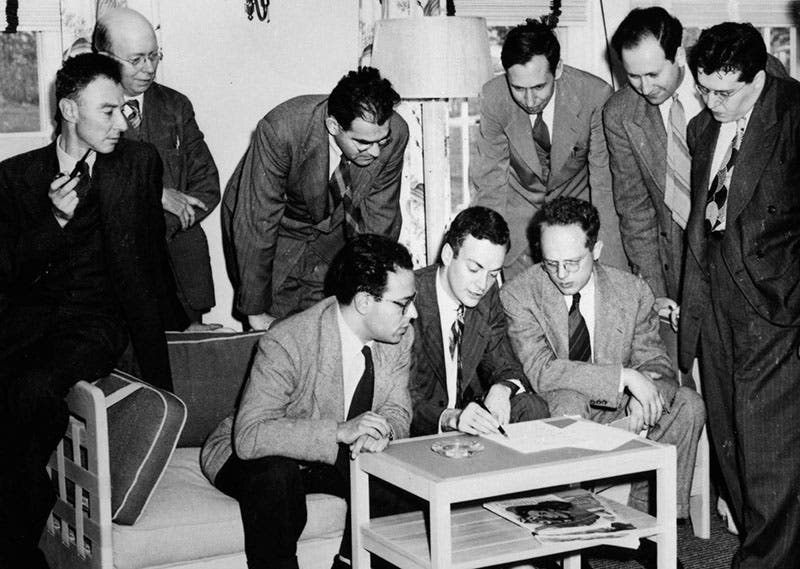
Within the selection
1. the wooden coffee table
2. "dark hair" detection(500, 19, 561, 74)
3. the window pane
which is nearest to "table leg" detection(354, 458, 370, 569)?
the wooden coffee table

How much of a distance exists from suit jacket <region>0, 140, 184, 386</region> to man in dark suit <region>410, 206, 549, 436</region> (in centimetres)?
80

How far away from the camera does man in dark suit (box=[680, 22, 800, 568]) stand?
3324mm

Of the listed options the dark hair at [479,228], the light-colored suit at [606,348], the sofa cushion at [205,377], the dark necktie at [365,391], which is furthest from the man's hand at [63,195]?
the light-colored suit at [606,348]

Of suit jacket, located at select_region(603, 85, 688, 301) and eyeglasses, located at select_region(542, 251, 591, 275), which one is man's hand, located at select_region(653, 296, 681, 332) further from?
eyeglasses, located at select_region(542, 251, 591, 275)

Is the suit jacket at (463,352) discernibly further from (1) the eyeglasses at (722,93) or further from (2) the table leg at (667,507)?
(1) the eyeglasses at (722,93)

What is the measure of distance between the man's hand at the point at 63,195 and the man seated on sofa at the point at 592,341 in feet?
4.52

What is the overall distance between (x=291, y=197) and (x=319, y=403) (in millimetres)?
1015

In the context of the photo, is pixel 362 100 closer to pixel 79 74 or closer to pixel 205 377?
pixel 79 74

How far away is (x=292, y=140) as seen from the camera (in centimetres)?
381

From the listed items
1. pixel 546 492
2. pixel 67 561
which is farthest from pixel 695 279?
pixel 67 561

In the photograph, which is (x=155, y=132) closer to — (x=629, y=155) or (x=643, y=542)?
(x=629, y=155)

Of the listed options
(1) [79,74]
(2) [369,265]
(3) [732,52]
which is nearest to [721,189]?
(3) [732,52]

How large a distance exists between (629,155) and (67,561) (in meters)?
2.32

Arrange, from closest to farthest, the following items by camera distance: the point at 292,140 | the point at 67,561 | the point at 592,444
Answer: the point at 592,444 < the point at 67,561 < the point at 292,140
